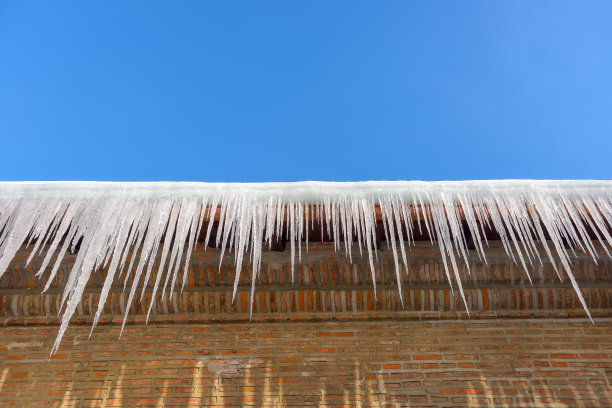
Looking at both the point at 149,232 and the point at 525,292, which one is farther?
the point at 525,292

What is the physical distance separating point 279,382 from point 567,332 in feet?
5.52

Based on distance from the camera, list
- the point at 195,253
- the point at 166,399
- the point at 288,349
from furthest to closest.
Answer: the point at 195,253 → the point at 288,349 → the point at 166,399

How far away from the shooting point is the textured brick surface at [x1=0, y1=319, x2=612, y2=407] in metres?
2.66

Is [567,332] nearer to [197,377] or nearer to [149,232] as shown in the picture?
[197,377]

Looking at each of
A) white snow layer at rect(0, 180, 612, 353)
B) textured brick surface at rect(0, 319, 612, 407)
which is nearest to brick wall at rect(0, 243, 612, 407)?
textured brick surface at rect(0, 319, 612, 407)

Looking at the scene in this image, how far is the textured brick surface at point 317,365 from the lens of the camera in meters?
2.66

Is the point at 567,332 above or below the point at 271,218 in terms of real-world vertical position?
below

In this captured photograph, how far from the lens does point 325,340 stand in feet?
9.59

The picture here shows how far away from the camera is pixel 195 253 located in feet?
10.2

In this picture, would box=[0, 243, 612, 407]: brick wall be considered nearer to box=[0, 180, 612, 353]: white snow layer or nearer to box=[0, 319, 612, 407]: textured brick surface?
box=[0, 319, 612, 407]: textured brick surface

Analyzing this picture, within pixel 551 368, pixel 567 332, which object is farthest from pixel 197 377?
pixel 567 332

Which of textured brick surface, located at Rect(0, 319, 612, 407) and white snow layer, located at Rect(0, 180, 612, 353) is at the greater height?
white snow layer, located at Rect(0, 180, 612, 353)

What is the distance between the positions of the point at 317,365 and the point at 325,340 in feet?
0.56

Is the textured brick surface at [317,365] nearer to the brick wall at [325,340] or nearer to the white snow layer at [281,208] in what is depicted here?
the brick wall at [325,340]
